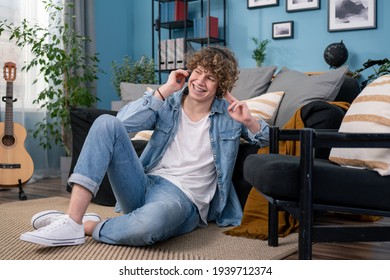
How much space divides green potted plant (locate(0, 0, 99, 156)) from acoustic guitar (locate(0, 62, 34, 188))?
0.72 meters

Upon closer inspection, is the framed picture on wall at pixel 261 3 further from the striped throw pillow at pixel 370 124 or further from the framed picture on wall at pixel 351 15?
the striped throw pillow at pixel 370 124

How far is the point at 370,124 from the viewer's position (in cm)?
176

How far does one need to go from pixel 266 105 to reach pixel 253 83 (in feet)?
1.57

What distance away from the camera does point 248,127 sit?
85.4 inches

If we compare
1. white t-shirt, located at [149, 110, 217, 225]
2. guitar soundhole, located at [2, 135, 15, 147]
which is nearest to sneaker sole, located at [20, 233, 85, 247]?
white t-shirt, located at [149, 110, 217, 225]

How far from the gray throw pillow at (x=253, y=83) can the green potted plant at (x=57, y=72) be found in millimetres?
1609

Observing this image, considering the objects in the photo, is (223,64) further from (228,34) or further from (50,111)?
(228,34)

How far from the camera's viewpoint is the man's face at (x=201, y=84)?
2.12 metres

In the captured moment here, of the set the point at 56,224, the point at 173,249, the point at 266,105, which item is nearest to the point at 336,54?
the point at 266,105

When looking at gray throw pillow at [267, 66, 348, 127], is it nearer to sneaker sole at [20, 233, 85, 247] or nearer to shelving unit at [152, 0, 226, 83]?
sneaker sole at [20, 233, 85, 247]

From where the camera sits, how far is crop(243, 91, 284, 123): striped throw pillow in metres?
2.78
